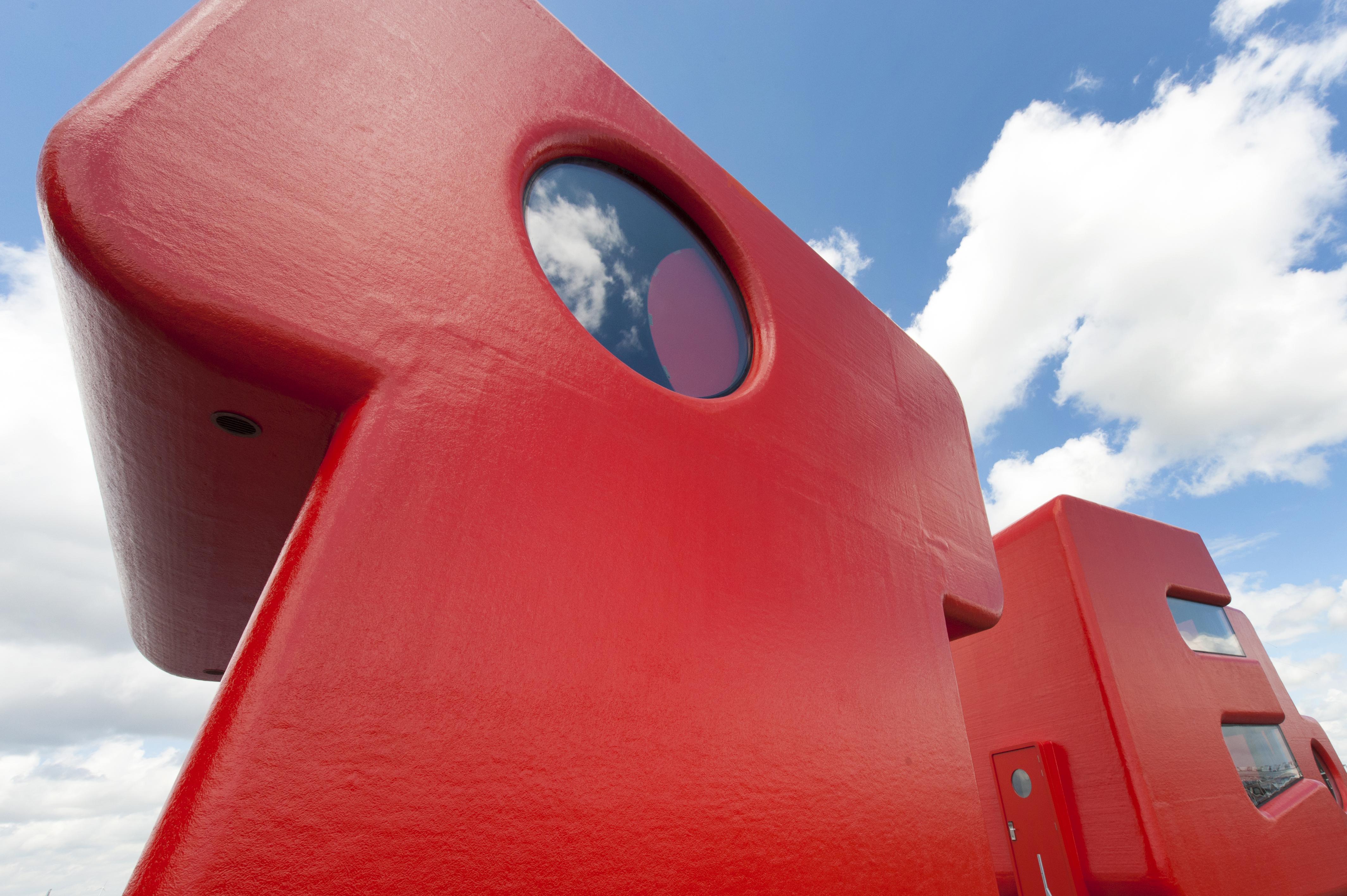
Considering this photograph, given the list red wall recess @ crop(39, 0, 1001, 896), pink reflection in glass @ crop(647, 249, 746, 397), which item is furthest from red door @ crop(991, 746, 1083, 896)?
pink reflection in glass @ crop(647, 249, 746, 397)

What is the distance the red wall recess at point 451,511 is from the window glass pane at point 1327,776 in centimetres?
1249


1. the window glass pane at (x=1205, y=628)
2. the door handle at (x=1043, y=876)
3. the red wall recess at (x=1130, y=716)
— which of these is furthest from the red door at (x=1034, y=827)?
the window glass pane at (x=1205, y=628)

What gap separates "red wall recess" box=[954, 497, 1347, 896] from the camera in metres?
6.07

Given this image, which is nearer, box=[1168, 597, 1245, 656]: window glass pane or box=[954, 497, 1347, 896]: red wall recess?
box=[954, 497, 1347, 896]: red wall recess

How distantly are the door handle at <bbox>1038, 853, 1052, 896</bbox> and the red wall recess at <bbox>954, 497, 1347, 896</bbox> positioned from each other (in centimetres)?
35

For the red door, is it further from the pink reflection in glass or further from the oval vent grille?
the oval vent grille

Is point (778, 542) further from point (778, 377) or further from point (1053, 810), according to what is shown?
point (1053, 810)

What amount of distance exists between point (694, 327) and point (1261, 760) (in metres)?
8.82

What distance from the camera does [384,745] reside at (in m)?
1.91

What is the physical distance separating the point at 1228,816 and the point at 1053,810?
1.79 meters

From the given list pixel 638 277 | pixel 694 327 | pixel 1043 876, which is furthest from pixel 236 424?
pixel 1043 876

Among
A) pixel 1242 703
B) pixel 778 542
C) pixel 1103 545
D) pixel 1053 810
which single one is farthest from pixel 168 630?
pixel 1242 703

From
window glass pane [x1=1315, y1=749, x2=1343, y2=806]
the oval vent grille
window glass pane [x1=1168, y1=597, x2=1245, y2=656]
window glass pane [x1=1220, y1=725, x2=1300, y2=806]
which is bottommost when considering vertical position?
the oval vent grille

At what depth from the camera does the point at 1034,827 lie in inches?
262
